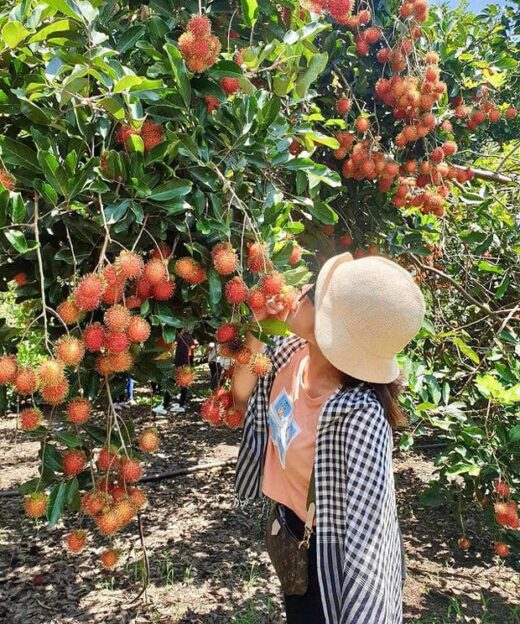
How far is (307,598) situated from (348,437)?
45 cm

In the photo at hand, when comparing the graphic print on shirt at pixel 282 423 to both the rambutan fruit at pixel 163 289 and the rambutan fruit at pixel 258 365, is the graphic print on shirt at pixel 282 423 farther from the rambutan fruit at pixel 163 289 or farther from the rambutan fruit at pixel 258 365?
the rambutan fruit at pixel 163 289

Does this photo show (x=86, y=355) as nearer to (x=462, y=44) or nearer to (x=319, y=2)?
(x=319, y=2)

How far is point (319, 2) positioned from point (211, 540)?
2.46m

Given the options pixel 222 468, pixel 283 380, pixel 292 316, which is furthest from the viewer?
pixel 222 468

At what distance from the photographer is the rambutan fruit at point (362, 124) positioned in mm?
2119

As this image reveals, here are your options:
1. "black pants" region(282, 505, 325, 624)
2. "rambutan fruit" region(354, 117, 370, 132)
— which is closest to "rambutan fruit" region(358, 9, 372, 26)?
"rambutan fruit" region(354, 117, 370, 132)

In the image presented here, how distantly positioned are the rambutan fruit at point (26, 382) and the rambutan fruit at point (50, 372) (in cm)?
1

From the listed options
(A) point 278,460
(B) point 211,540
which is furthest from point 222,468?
(A) point 278,460

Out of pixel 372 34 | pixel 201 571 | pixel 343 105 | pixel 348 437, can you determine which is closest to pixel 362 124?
pixel 343 105

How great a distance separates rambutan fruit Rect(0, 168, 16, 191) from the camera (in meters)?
0.94

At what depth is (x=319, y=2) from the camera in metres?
1.72

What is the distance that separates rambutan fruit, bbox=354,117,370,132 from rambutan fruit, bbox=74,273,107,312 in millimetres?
1481

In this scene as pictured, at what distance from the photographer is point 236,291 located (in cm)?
104

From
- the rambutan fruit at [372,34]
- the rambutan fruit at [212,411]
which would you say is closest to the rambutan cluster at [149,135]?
the rambutan fruit at [212,411]
